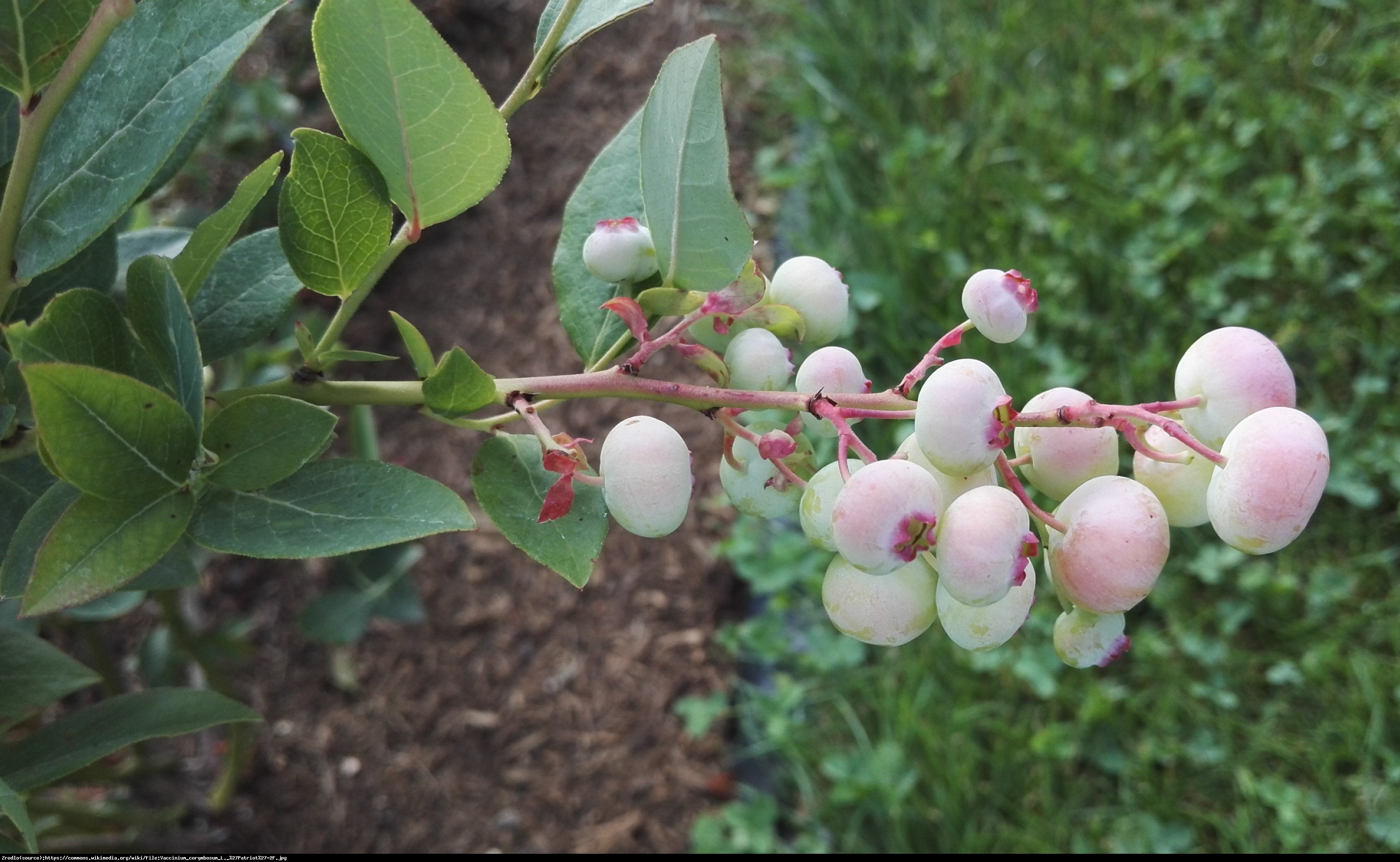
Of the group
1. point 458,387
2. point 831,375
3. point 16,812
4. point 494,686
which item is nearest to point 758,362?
point 831,375

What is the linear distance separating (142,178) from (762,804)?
123cm

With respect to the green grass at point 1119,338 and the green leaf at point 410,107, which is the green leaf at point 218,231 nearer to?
the green leaf at point 410,107

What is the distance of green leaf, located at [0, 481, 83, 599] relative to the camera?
0.44 meters

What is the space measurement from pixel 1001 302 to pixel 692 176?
147 millimetres

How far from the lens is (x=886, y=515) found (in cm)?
40

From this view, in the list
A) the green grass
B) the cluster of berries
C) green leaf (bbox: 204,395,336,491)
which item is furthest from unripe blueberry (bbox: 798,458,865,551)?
the green grass

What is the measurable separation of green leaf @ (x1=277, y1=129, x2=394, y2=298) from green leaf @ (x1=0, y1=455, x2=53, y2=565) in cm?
17

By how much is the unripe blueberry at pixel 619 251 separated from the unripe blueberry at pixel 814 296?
0.21 ft

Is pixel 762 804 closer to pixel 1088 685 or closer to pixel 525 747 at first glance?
pixel 525 747

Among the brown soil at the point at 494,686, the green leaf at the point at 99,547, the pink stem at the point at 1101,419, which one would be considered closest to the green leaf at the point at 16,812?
the green leaf at the point at 99,547

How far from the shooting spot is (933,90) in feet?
6.42

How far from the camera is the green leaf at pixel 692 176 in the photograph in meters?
0.45

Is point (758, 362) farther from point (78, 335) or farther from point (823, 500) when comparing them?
point (78, 335)

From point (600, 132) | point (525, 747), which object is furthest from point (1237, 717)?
point (600, 132)
